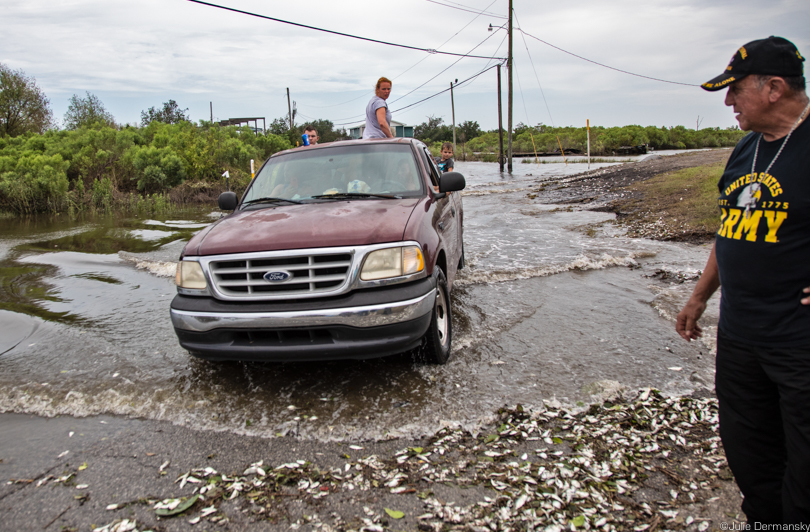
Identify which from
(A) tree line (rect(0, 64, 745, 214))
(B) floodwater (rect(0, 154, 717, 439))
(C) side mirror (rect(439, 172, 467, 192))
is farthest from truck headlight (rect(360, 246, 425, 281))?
(A) tree line (rect(0, 64, 745, 214))

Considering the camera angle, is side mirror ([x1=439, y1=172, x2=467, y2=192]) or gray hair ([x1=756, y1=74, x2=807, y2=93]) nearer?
gray hair ([x1=756, y1=74, x2=807, y2=93])

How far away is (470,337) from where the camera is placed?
5.09m

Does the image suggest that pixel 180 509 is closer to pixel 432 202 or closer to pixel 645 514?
pixel 645 514

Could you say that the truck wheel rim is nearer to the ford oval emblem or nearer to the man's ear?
the ford oval emblem

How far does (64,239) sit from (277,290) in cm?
1023

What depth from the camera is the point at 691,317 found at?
8.34 feet

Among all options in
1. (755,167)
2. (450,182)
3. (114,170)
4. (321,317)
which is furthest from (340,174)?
(114,170)

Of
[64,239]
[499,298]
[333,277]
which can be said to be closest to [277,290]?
[333,277]

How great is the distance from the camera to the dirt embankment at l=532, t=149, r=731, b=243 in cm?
991

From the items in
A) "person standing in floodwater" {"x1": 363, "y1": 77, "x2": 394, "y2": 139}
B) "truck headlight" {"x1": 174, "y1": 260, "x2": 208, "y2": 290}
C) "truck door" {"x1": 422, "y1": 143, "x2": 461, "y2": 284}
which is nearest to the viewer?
"truck headlight" {"x1": 174, "y1": 260, "x2": 208, "y2": 290}

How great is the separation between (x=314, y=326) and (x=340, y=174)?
1928 mm

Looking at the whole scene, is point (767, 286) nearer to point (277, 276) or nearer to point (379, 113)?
point (277, 276)

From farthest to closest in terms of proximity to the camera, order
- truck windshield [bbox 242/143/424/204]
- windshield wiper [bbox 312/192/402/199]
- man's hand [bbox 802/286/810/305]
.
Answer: truck windshield [bbox 242/143/424/204], windshield wiper [bbox 312/192/402/199], man's hand [bbox 802/286/810/305]

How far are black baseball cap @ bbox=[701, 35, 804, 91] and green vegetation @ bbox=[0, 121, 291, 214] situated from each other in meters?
17.7
